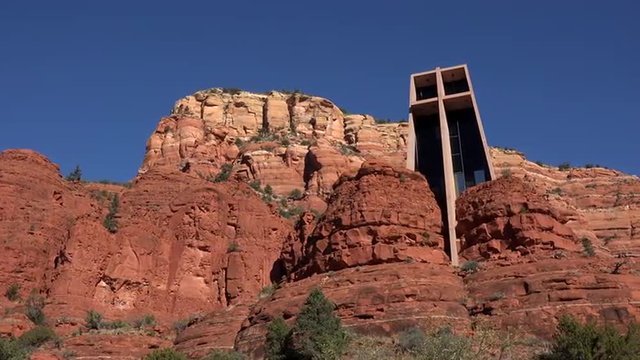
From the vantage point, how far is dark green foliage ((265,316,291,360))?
115ft

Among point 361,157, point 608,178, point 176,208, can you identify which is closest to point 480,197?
point 176,208

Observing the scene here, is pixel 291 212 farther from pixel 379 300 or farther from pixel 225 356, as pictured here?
pixel 225 356

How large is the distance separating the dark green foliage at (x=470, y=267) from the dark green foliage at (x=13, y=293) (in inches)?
1053

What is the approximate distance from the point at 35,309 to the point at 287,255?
A: 15.3 m

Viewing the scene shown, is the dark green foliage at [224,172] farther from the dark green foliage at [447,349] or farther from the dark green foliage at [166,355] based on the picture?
the dark green foliage at [447,349]

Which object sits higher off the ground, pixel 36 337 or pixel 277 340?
pixel 36 337

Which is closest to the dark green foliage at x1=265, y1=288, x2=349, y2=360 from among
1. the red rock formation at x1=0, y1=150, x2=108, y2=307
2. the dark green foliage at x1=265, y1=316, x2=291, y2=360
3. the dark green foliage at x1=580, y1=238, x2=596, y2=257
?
the dark green foliage at x1=265, y1=316, x2=291, y2=360

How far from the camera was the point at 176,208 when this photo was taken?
189 ft

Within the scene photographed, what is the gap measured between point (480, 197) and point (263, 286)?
16.3 metres

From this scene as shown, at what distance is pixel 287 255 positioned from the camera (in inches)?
2069

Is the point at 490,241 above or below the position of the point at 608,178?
below

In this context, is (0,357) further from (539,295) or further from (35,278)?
(539,295)

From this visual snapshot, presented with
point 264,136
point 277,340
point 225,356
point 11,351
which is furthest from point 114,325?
point 264,136

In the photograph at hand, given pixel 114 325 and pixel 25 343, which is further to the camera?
pixel 114 325
